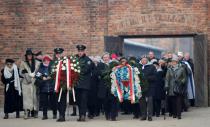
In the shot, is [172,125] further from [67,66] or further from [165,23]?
[165,23]

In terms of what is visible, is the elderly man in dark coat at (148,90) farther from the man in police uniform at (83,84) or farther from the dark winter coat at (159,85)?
the man in police uniform at (83,84)

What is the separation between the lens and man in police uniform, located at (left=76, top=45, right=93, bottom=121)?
12.7m

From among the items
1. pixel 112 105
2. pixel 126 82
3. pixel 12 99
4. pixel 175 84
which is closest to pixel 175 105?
pixel 175 84

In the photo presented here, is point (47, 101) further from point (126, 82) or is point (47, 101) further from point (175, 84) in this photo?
point (175, 84)

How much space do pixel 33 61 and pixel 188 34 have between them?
5.43 metres

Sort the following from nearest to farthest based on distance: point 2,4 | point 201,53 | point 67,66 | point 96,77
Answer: point 67,66, point 96,77, point 201,53, point 2,4

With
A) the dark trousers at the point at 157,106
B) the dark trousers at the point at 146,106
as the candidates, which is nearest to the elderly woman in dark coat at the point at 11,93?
the dark trousers at the point at 146,106

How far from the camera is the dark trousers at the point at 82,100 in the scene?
12664 mm

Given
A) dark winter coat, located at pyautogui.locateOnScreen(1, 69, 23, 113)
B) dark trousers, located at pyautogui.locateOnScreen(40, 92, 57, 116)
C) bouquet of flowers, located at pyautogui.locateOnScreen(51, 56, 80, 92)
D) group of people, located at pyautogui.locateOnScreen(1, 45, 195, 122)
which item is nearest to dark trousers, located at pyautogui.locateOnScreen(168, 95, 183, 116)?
group of people, located at pyautogui.locateOnScreen(1, 45, 195, 122)

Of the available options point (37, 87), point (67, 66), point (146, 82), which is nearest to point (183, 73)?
point (146, 82)

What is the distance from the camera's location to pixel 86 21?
1717 cm

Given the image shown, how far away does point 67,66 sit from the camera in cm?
1268

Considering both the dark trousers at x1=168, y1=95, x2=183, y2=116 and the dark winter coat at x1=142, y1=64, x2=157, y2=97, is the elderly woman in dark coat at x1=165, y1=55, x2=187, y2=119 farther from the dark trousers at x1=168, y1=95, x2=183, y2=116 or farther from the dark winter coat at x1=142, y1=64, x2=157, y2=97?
the dark winter coat at x1=142, y1=64, x2=157, y2=97

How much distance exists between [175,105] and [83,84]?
2518 mm
